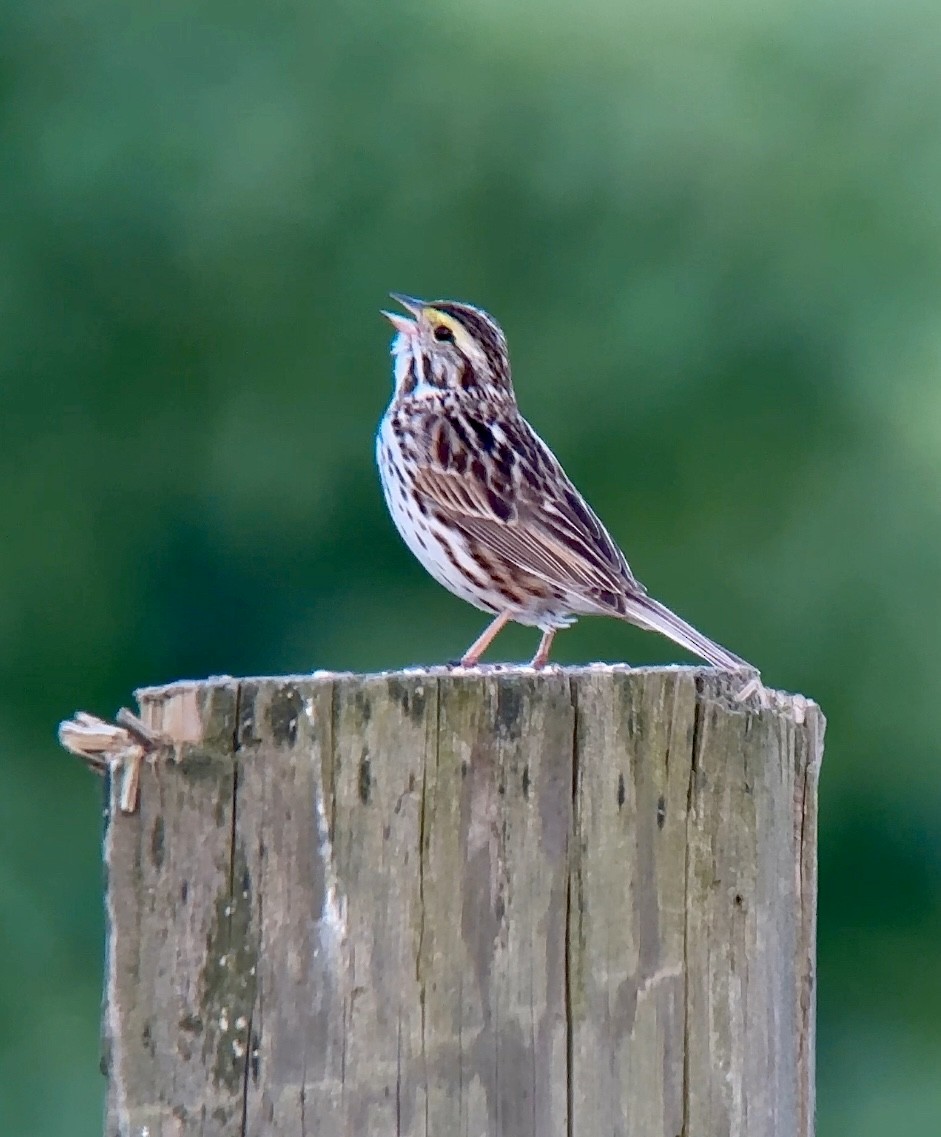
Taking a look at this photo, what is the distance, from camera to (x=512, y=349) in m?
15.6

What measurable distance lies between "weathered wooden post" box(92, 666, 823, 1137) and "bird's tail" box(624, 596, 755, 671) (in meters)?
2.07

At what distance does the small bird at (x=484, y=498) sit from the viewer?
21.1 ft

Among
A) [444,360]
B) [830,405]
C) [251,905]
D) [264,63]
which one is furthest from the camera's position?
[264,63]

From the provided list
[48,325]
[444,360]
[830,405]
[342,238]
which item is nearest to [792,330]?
[830,405]

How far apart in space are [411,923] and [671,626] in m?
2.81

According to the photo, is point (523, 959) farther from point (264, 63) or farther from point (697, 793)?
point (264, 63)

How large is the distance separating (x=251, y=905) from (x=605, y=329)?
39.4 feet

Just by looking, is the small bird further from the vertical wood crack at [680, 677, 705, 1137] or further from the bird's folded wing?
the vertical wood crack at [680, 677, 705, 1137]

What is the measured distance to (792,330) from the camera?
15.3 metres

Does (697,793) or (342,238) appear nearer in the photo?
(697,793)

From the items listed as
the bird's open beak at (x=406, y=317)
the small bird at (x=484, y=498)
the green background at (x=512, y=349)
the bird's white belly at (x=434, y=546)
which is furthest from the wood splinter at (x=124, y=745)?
the green background at (x=512, y=349)

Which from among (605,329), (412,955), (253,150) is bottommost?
(412,955)

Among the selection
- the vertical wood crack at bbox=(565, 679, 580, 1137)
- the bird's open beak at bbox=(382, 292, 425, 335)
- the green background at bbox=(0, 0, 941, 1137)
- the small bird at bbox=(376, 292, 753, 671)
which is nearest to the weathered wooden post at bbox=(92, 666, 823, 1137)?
the vertical wood crack at bbox=(565, 679, 580, 1137)

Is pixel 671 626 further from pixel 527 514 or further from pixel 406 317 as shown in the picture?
pixel 406 317
